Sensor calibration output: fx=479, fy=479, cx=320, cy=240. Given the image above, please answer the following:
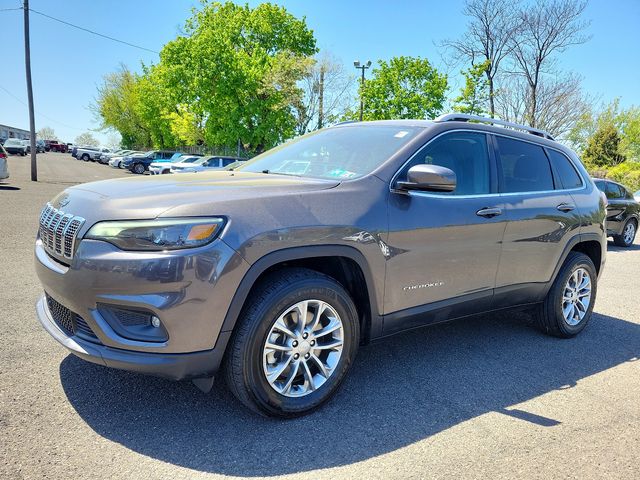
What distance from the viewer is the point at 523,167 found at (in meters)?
4.15

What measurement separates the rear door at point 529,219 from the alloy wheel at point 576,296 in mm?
407

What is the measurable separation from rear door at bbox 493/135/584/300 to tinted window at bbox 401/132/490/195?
20cm

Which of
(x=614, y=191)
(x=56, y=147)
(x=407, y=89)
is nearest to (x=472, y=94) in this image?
(x=407, y=89)

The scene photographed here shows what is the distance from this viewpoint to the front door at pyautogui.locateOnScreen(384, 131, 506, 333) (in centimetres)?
311

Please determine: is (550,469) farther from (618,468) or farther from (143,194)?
(143,194)

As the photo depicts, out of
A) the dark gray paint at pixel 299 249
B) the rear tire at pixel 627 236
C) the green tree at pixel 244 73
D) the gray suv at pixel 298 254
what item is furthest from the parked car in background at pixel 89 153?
the dark gray paint at pixel 299 249

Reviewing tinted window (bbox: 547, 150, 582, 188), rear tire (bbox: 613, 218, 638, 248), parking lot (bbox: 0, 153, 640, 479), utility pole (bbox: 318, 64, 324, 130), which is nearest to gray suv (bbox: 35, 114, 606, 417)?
parking lot (bbox: 0, 153, 640, 479)

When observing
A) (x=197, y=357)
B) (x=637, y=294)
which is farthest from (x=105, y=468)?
(x=637, y=294)

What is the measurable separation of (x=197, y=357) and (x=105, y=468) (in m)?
0.65

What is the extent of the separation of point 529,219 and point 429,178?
57.8 inches

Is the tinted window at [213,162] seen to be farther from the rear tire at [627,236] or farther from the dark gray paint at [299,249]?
the dark gray paint at [299,249]

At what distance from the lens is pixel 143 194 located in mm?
2609

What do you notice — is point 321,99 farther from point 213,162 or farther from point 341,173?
point 341,173

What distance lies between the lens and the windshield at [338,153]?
331 centimetres
